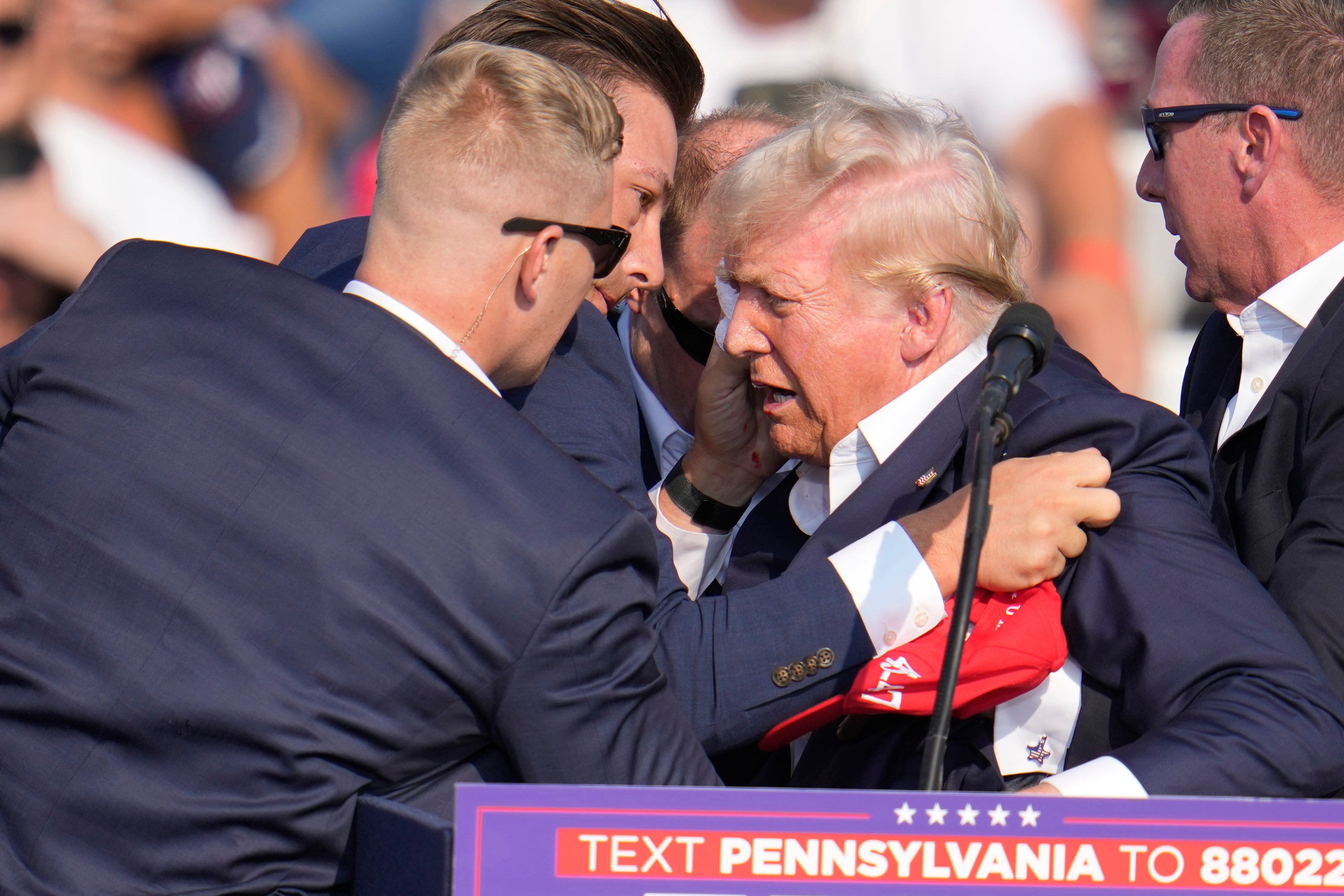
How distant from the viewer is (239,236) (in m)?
4.25

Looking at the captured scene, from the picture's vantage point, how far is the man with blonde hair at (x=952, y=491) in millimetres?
1864

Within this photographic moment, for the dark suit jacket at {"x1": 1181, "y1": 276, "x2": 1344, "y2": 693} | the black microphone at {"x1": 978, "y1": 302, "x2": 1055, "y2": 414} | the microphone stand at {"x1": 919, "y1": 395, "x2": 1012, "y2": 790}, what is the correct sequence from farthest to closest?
the dark suit jacket at {"x1": 1181, "y1": 276, "x2": 1344, "y2": 693}, the black microphone at {"x1": 978, "y1": 302, "x2": 1055, "y2": 414}, the microphone stand at {"x1": 919, "y1": 395, "x2": 1012, "y2": 790}

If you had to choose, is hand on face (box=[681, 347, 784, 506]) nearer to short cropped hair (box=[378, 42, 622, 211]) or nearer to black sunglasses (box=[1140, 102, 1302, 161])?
short cropped hair (box=[378, 42, 622, 211])

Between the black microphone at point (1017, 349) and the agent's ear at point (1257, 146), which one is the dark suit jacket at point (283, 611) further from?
the agent's ear at point (1257, 146)

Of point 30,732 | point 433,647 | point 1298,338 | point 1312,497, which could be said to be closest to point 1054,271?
point 1298,338

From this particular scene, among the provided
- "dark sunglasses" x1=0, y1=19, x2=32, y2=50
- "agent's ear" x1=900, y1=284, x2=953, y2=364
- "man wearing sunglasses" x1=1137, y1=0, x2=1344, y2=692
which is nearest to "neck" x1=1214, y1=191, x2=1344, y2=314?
"man wearing sunglasses" x1=1137, y1=0, x2=1344, y2=692

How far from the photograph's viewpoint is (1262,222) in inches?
108

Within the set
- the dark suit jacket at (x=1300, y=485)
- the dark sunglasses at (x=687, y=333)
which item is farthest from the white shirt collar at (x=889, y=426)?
the dark sunglasses at (x=687, y=333)

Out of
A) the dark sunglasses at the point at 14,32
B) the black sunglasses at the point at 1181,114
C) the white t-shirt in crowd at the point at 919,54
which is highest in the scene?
the white t-shirt in crowd at the point at 919,54

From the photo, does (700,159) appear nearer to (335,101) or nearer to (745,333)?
(745,333)

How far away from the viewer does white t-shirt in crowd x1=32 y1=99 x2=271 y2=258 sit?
4.14 m

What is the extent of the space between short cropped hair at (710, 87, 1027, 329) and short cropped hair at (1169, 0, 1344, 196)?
0.72 metres

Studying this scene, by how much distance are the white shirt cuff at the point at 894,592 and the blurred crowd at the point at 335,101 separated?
2.29 metres

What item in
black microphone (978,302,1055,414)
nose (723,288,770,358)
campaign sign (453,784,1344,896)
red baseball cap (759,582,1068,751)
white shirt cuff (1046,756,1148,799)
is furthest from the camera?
nose (723,288,770,358)
